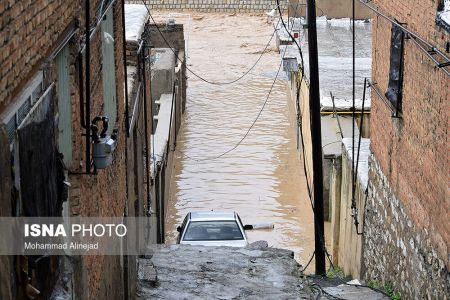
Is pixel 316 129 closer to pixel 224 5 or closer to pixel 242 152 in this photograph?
pixel 242 152

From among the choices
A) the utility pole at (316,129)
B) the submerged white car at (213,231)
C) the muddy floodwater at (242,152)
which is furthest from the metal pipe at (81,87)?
the muddy floodwater at (242,152)

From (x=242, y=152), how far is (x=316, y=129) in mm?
13938

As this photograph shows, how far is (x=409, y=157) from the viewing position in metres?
13.8

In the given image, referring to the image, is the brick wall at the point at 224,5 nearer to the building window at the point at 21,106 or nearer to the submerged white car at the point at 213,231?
the submerged white car at the point at 213,231

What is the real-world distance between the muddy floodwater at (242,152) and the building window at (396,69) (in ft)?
23.1

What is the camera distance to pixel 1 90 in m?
5.05

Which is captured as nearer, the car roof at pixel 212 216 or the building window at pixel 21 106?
the building window at pixel 21 106

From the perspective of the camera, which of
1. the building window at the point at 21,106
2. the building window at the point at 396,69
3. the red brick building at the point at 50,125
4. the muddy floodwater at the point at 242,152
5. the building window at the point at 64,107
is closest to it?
the building window at the point at 21,106

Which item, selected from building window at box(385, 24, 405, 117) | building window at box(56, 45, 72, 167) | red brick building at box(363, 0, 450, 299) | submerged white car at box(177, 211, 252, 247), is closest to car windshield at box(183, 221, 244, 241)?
submerged white car at box(177, 211, 252, 247)

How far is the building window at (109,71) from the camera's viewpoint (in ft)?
33.6

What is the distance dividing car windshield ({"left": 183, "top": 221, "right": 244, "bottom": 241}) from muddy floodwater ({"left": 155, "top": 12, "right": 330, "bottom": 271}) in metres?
2.75

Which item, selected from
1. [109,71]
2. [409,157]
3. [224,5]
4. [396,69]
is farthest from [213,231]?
[224,5]

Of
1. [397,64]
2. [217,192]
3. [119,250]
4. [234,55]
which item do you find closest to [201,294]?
[119,250]

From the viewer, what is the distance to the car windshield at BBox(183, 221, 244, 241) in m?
19.0
